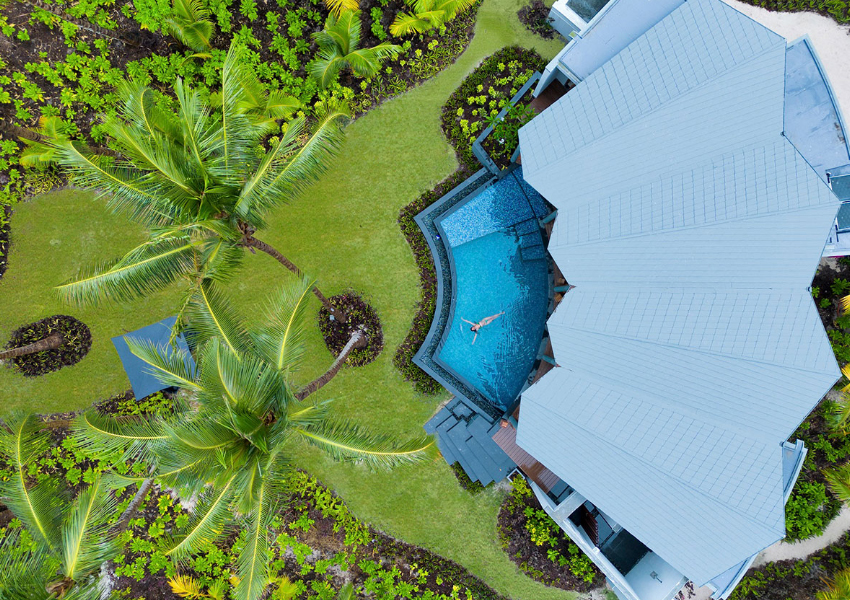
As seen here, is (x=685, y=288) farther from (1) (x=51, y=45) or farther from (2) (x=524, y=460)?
(1) (x=51, y=45)

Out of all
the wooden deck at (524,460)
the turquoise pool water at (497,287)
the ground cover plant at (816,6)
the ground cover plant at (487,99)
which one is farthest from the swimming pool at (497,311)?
the ground cover plant at (816,6)

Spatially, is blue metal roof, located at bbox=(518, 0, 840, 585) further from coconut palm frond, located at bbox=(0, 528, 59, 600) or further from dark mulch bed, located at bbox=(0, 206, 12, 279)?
dark mulch bed, located at bbox=(0, 206, 12, 279)

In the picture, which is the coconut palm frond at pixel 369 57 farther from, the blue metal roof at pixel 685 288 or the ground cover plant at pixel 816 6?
the ground cover plant at pixel 816 6

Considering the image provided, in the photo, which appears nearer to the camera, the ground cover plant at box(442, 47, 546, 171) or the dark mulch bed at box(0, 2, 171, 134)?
the ground cover plant at box(442, 47, 546, 171)

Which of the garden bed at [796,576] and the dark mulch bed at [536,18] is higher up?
the dark mulch bed at [536,18]

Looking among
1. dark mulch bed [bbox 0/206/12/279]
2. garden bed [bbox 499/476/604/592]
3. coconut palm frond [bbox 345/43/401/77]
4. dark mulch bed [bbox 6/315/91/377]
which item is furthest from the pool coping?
dark mulch bed [bbox 0/206/12/279]

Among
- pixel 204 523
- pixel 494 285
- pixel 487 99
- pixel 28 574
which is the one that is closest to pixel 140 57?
pixel 487 99

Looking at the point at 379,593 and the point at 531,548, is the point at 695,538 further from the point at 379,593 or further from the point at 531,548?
the point at 379,593

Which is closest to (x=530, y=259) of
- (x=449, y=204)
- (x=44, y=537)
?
(x=449, y=204)
